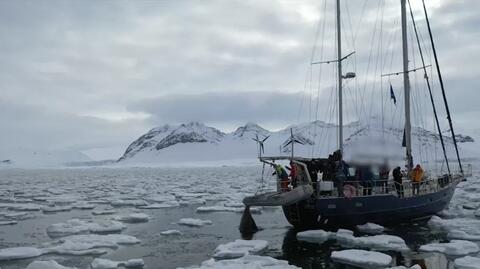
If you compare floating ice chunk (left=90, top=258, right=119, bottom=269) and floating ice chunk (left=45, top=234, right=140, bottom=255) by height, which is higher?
floating ice chunk (left=45, top=234, right=140, bottom=255)

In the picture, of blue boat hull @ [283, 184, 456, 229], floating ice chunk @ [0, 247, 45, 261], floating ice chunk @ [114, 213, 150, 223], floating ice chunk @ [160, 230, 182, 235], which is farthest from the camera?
floating ice chunk @ [114, 213, 150, 223]

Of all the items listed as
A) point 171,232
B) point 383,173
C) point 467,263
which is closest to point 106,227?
point 171,232

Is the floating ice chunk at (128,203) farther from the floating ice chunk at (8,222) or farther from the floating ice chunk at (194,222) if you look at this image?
the floating ice chunk at (194,222)

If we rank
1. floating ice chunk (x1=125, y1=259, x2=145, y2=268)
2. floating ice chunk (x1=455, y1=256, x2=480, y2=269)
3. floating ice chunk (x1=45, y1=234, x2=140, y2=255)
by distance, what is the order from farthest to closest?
floating ice chunk (x1=45, y1=234, x2=140, y2=255), floating ice chunk (x1=125, y1=259, x2=145, y2=268), floating ice chunk (x1=455, y1=256, x2=480, y2=269)

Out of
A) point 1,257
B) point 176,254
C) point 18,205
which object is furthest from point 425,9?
point 18,205

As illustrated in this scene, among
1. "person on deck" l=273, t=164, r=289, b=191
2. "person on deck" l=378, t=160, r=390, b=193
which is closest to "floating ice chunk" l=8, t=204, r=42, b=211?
"person on deck" l=273, t=164, r=289, b=191

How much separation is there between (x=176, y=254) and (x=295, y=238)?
4.33 metres

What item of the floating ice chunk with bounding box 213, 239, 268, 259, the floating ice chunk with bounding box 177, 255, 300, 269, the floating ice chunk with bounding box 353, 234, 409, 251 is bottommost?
the floating ice chunk with bounding box 177, 255, 300, 269

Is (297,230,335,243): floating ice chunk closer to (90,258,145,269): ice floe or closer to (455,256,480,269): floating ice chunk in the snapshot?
(455,256,480,269): floating ice chunk

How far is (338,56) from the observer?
2198 cm

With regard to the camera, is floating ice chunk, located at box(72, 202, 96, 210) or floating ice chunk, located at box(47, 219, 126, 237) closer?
floating ice chunk, located at box(47, 219, 126, 237)

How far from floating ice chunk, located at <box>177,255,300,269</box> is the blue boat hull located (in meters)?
5.01

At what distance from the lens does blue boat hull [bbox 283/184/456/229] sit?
17562 millimetres

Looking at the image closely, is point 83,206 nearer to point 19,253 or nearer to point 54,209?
point 54,209
